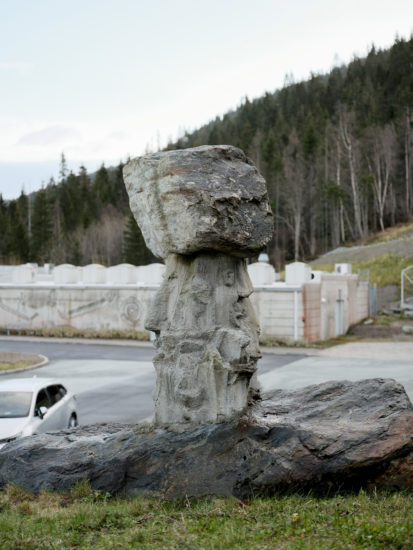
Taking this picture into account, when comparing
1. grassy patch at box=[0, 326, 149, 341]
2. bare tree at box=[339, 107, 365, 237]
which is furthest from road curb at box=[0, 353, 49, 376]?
bare tree at box=[339, 107, 365, 237]

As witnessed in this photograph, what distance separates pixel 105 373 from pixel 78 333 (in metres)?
10.4

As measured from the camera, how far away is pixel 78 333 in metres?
29.5

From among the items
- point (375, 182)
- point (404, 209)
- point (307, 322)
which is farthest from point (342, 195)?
point (307, 322)

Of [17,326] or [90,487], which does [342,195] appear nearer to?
[17,326]

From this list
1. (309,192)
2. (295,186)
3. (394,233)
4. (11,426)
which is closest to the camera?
(11,426)

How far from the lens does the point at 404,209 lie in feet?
212

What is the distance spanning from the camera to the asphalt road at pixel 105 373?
13.8m

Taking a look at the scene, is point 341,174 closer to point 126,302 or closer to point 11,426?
point 126,302

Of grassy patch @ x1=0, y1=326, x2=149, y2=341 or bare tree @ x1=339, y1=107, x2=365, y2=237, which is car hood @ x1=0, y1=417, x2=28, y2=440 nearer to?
grassy patch @ x1=0, y1=326, x2=149, y2=341

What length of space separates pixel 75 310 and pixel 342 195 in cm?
3654

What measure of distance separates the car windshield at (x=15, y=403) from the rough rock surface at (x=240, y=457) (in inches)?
94.2

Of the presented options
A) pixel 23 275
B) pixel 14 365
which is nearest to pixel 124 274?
pixel 23 275

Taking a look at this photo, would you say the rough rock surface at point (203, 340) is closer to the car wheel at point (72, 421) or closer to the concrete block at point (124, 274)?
the car wheel at point (72, 421)

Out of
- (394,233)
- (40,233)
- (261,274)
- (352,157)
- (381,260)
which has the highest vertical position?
(352,157)
